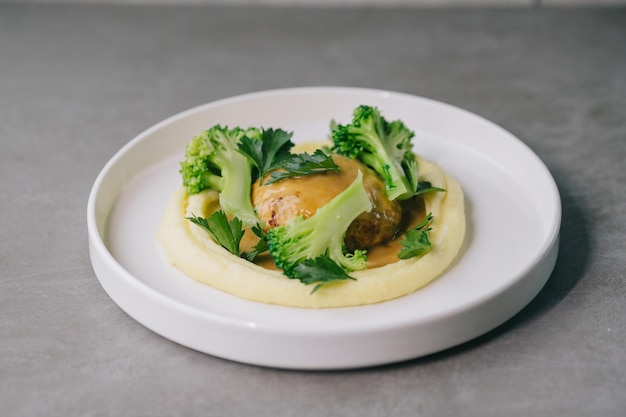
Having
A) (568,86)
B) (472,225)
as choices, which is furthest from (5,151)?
(568,86)

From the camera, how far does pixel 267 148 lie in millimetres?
4797

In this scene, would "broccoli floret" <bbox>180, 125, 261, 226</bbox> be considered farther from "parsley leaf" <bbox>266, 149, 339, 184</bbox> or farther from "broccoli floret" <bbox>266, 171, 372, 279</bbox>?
"broccoli floret" <bbox>266, 171, 372, 279</bbox>

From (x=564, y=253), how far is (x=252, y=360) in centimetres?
204

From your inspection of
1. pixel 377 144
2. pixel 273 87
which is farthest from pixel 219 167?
pixel 273 87

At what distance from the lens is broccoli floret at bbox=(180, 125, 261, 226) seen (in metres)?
4.70

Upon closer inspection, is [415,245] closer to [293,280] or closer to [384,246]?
[384,246]

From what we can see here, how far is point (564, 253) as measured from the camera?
4828 millimetres

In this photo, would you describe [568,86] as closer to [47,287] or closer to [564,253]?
[564,253]

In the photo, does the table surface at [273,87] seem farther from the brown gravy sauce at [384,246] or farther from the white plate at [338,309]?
the brown gravy sauce at [384,246]

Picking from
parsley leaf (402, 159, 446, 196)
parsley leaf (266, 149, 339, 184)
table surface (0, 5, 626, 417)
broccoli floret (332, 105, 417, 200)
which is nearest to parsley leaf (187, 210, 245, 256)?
parsley leaf (266, 149, 339, 184)

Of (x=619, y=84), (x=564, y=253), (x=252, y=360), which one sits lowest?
(x=619, y=84)

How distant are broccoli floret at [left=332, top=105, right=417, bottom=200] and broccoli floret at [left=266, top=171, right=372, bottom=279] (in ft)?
2.00

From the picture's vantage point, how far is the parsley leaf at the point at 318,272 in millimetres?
3973

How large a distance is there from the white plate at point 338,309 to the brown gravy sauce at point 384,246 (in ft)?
0.96
